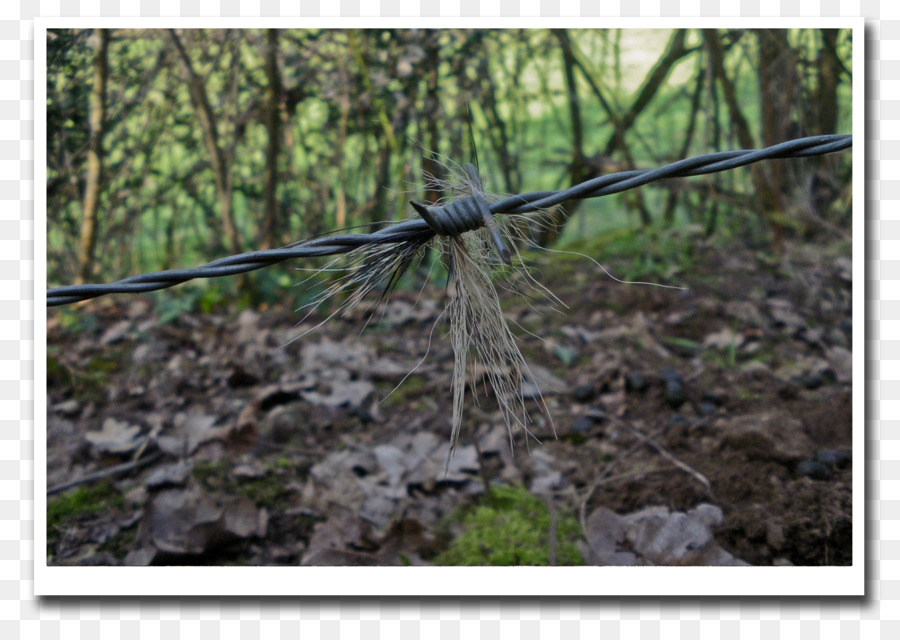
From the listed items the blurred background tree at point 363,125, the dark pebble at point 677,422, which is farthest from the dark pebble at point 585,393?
the blurred background tree at point 363,125

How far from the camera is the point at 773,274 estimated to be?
3.04 meters

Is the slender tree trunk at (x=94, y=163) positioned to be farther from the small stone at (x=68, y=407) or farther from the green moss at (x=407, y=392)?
the green moss at (x=407, y=392)

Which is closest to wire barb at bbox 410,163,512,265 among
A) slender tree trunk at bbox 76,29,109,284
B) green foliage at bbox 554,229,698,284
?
slender tree trunk at bbox 76,29,109,284

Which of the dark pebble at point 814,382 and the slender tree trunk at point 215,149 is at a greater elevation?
the slender tree trunk at point 215,149

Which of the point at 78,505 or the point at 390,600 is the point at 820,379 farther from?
the point at 78,505

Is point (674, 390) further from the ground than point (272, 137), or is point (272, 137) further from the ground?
point (272, 137)

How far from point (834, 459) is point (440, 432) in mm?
1029

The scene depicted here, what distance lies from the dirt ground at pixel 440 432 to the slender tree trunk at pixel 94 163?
266 mm

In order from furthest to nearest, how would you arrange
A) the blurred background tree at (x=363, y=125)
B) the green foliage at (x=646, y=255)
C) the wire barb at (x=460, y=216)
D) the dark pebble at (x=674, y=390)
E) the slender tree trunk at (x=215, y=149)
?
the green foliage at (x=646, y=255)
the slender tree trunk at (x=215, y=149)
the blurred background tree at (x=363, y=125)
the dark pebble at (x=674, y=390)
the wire barb at (x=460, y=216)

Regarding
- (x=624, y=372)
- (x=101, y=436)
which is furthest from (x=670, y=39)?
(x=101, y=436)

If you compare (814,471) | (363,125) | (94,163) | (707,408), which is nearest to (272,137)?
(363,125)

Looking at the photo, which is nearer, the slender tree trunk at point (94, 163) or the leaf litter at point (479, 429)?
the leaf litter at point (479, 429)

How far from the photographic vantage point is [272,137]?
10.2 ft

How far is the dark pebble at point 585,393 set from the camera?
2.08 metres
